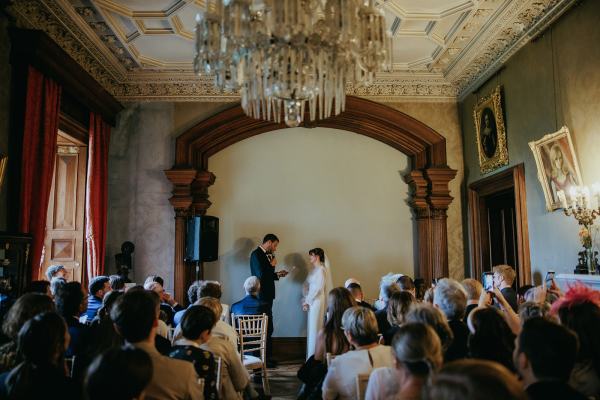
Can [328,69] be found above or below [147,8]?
below

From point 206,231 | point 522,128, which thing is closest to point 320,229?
point 206,231

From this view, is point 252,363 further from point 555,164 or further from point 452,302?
point 555,164

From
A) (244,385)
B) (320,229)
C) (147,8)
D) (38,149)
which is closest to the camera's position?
(244,385)

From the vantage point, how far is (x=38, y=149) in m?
5.64

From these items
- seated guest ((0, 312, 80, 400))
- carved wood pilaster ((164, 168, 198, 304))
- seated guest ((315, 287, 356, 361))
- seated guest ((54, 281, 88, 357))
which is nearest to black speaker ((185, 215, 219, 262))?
carved wood pilaster ((164, 168, 198, 304))

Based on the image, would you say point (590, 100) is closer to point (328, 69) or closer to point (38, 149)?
point (328, 69)

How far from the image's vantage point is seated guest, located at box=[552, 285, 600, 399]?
221cm

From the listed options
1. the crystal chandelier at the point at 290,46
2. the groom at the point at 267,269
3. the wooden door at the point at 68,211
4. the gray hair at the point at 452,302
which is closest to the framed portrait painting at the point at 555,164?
the crystal chandelier at the point at 290,46

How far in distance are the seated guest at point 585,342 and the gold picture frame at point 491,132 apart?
473cm

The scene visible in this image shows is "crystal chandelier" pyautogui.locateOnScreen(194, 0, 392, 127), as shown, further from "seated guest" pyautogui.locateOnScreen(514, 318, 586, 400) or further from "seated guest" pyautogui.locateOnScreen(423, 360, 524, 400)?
"seated guest" pyautogui.locateOnScreen(423, 360, 524, 400)

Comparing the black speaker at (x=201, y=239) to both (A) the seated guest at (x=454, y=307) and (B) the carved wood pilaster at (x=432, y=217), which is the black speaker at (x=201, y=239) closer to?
(B) the carved wood pilaster at (x=432, y=217)

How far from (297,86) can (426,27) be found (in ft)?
11.3

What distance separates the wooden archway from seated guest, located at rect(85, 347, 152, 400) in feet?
21.3

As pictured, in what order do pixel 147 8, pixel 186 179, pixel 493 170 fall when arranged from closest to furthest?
pixel 147 8 < pixel 493 170 < pixel 186 179
